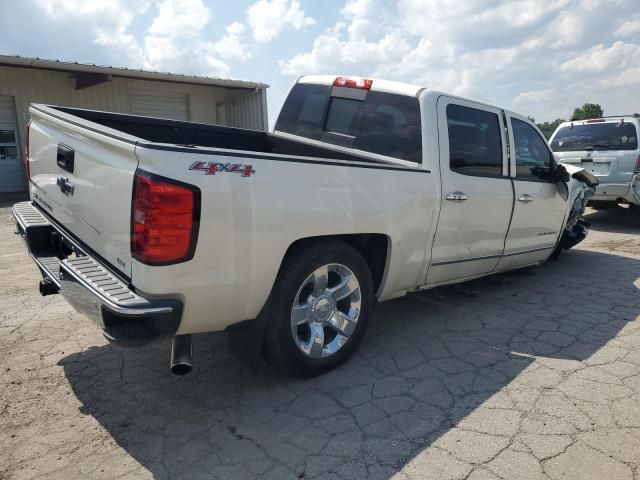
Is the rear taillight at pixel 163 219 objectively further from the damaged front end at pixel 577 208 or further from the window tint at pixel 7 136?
the window tint at pixel 7 136

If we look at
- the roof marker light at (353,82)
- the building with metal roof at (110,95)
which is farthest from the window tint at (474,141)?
the building with metal roof at (110,95)

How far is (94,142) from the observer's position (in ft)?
8.69

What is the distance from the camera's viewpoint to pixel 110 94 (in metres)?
Result: 15.0

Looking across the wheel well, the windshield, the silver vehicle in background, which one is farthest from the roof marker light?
the windshield

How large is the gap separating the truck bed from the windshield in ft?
22.0

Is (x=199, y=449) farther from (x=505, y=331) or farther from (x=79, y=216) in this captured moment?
(x=505, y=331)

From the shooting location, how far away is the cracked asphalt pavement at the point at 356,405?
2422 millimetres

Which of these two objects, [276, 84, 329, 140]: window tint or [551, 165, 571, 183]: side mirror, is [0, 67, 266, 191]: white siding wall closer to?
[276, 84, 329, 140]: window tint

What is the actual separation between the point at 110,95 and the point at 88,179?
1392cm

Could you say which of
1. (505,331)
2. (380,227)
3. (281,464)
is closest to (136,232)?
(281,464)

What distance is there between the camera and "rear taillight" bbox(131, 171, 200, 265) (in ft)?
7.43

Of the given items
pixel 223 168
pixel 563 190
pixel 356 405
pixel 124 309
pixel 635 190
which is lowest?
pixel 356 405

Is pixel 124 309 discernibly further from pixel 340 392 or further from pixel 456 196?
pixel 456 196

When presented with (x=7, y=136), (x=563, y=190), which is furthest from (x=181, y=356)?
(x=7, y=136)
